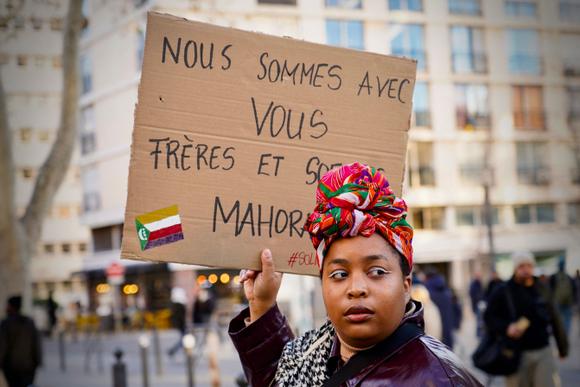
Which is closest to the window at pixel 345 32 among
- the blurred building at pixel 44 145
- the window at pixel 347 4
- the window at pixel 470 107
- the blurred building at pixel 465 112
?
the blurred building at pixel 465 112

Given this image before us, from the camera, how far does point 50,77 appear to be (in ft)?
188

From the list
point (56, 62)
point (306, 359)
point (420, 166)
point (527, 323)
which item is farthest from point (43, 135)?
point (306, 359)

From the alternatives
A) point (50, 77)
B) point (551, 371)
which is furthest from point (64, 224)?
point (551, 371)

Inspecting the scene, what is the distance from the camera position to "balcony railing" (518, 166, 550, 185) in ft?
142

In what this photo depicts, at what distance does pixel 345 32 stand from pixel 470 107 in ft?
25.8

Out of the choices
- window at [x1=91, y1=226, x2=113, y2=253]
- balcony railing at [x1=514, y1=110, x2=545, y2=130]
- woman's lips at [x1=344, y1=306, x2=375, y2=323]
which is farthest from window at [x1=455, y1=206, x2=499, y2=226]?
woman's lips at [x1=344, y1=306, x2=375, y2=323]

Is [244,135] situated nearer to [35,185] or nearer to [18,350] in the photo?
[18,350]

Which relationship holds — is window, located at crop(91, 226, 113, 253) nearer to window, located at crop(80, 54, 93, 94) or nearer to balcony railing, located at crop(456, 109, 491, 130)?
window, located at crop(80, 54, 93, 94)

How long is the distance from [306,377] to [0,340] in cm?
825

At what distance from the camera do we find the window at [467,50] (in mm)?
43125

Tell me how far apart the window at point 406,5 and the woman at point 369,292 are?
41659mm

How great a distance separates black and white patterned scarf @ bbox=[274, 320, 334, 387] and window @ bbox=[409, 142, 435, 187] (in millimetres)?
39930

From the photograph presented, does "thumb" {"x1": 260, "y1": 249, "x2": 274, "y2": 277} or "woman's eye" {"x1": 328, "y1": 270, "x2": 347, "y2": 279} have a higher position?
"thumb" {"x1": 260, "y1": 249, "x2": 274, "y2": 277}

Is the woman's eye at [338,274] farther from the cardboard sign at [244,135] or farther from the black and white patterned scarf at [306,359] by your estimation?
the cardboard sign at [244,135]
